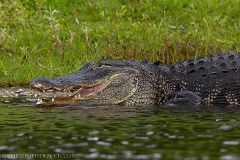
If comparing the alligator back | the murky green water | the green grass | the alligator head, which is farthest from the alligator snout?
the green grass

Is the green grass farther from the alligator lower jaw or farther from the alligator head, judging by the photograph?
the alligator lower jaw

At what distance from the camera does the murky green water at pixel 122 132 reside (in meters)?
6.16

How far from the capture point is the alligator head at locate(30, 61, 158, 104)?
380 inches

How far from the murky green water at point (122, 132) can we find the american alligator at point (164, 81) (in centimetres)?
50

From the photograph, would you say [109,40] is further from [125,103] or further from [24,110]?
[24,110]

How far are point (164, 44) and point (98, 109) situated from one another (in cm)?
277

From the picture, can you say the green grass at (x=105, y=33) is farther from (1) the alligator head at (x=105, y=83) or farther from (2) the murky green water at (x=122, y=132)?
(2) the murky green water at (x=122, y=132)

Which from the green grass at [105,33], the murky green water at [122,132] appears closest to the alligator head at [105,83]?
the murky green water at [122,132]

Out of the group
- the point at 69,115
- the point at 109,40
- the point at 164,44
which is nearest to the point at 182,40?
the point at 164,44

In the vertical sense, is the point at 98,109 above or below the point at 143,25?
below

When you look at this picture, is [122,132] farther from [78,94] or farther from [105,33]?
[105,33]

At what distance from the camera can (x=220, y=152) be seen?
6.06m

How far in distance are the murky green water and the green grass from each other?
98.3 inches

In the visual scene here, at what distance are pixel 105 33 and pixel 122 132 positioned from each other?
6501 millimetres
